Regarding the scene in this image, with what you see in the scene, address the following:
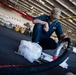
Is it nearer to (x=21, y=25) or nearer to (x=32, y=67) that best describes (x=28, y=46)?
(x=32, y=67)

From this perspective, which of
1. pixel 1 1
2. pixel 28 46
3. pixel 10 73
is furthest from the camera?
pixel 1 1

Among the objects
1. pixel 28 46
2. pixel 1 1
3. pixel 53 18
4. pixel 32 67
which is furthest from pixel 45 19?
pixel 1 1

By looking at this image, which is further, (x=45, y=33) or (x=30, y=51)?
(x=45, y=33)

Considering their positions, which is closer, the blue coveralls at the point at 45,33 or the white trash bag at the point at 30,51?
the white trash bag at the point at 30,51

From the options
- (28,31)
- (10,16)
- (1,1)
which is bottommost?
(28,31)

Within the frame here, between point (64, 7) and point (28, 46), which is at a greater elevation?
point (64, 7)

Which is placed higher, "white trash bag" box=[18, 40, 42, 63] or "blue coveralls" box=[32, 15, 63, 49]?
"blue coveralls" box=[32, 15, 63, 49]

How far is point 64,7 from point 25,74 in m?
5.44

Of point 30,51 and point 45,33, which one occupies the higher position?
point 45,33

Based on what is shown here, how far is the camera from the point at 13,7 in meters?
10.8

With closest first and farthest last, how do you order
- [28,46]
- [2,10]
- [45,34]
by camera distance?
1. [28,46]
2. [45,34]
3. [2,10]

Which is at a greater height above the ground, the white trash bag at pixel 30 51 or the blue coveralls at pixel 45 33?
the blue coveralls at pixel 45 33

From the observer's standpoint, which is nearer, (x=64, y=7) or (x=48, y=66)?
(x=48, y=66)

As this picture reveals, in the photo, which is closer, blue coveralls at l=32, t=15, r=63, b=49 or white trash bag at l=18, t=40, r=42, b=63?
white trash bag at l=18, t=40, r=42, b=63
